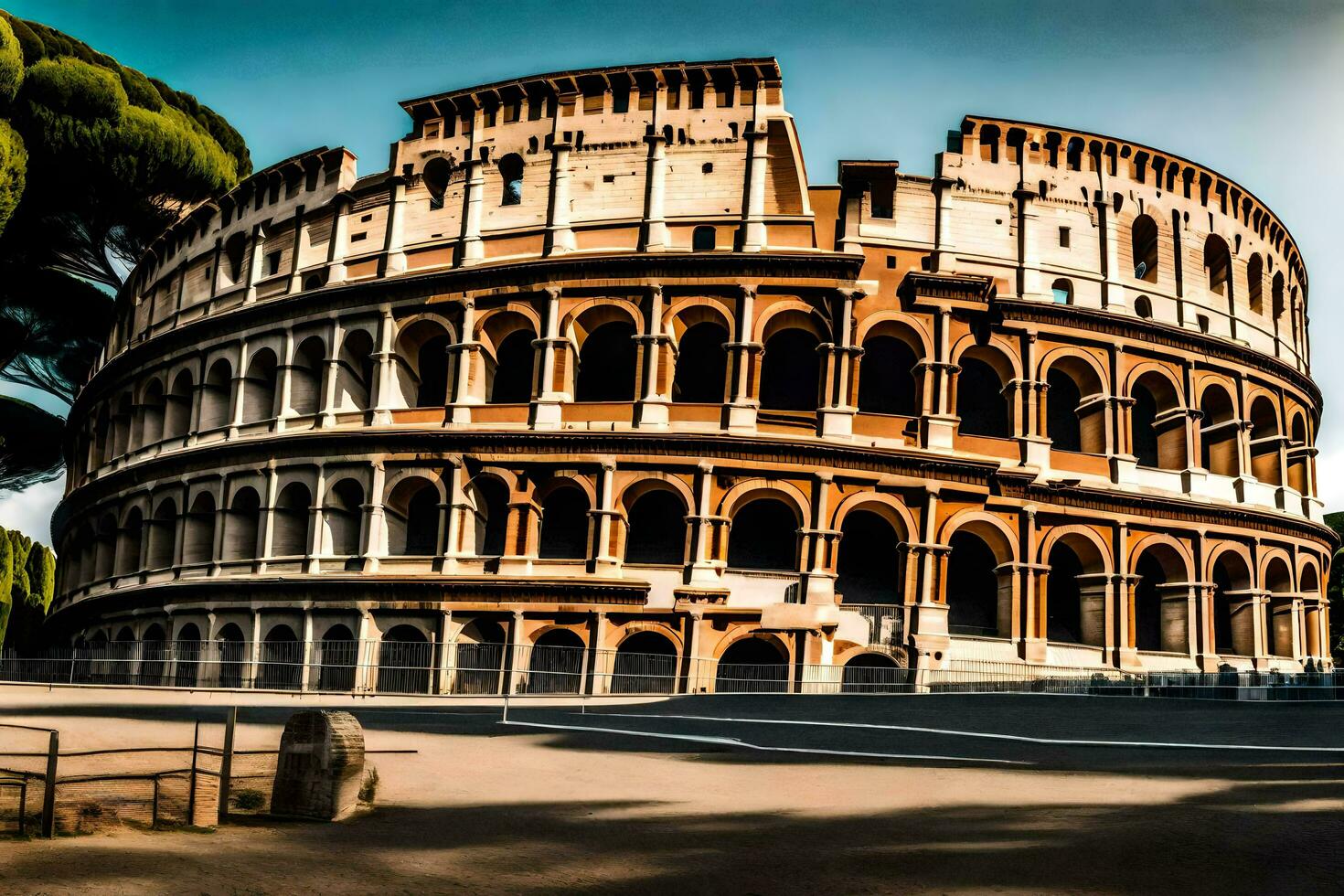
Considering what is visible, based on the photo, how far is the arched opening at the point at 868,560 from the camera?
1004 inches

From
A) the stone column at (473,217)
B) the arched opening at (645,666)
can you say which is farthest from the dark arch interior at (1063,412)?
the stone column at (473,217)

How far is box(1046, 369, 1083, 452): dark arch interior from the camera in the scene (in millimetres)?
28047

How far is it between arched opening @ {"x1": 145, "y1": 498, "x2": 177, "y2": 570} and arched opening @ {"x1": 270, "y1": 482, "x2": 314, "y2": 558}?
408 cm

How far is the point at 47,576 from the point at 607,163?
81.1ft

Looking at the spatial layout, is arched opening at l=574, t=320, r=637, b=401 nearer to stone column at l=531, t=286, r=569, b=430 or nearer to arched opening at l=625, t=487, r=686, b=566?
stone column at l=531, t=286, r=569, b=430

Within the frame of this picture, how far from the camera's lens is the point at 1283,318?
31516 mm

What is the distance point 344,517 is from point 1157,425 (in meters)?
18.8

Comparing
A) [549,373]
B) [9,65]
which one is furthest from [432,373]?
[9,65]

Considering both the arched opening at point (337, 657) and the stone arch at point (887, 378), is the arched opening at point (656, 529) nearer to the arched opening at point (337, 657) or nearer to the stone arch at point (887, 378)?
the stone arch at point (887, 378)

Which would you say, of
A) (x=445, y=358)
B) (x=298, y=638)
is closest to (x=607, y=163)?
(x=445, y=358)

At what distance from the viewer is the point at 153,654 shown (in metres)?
27.4

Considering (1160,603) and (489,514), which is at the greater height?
(489,514)

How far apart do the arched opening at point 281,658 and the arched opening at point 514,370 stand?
268 inches

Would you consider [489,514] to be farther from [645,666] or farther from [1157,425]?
[1157,425]
